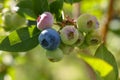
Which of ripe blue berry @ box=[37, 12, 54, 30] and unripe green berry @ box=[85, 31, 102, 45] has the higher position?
ripe blue berry @ box=[37, 12, 54, 30]

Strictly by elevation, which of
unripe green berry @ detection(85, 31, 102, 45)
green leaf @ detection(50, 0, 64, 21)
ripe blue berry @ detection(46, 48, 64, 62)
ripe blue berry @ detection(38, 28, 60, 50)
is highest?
green leaf @ detection(50, 0, 64, 21)

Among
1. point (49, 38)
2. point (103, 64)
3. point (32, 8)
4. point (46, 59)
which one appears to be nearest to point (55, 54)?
point (49, 38)

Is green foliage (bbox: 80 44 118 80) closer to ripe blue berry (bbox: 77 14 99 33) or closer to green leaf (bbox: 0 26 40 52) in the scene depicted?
ripe blue berry (bbox: 77 14 99 33)

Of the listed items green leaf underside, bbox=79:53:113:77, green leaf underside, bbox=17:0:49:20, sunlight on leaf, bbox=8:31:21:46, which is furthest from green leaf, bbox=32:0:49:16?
green leaf underside, bbox=79:53:113:77

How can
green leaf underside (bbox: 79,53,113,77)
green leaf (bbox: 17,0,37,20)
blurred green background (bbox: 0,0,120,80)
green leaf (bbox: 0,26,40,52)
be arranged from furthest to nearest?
blurred green background (bbox: 0,0,120,80) < green leaf (bbox: 17,0,37,20) < green leaf (bbox: 0,26,40,52) < green leaf underside (bbox: 79,53,113,77)

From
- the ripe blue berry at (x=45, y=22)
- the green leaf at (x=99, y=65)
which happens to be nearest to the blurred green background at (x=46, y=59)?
the ripe blue berry at (x=45, y=22)
